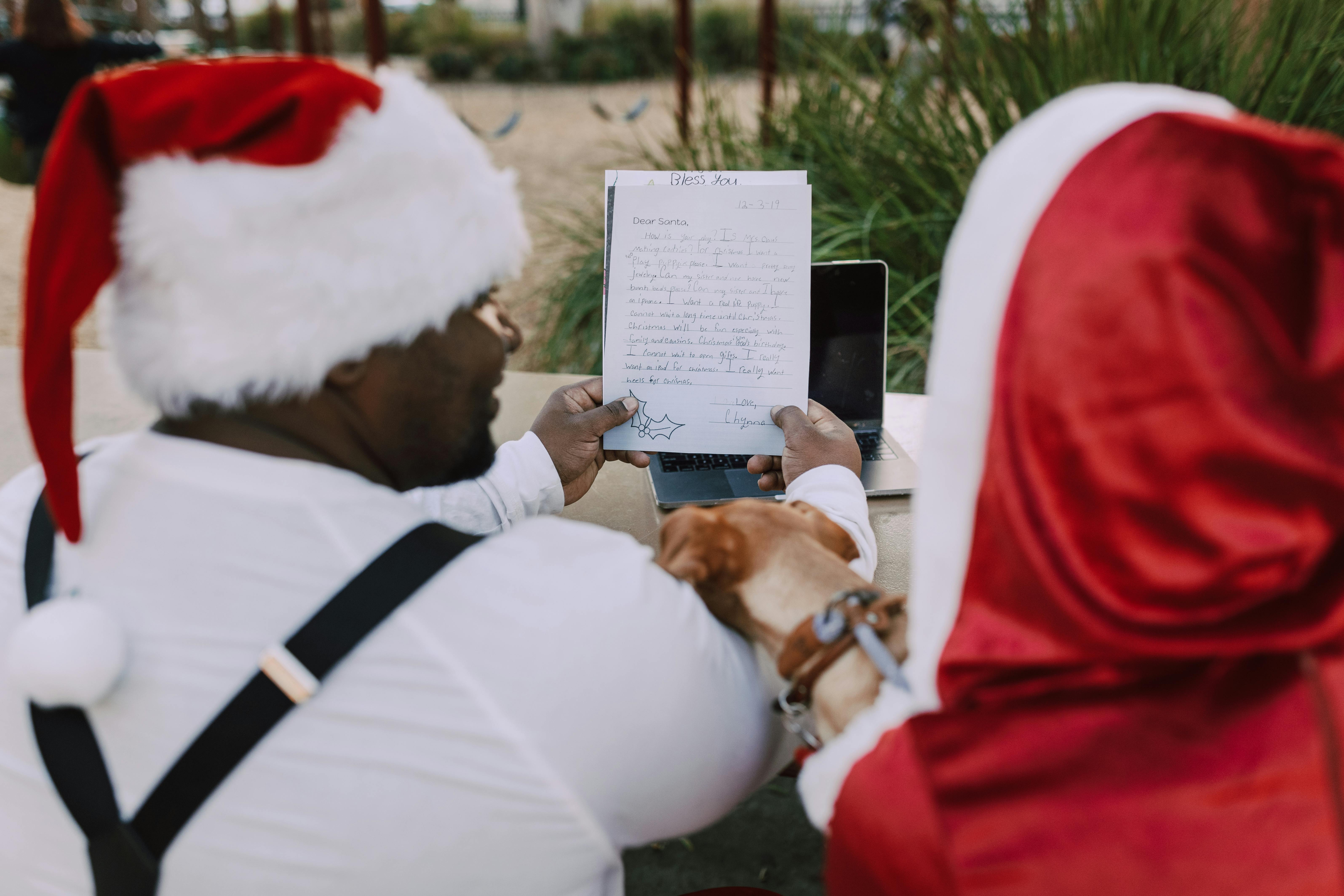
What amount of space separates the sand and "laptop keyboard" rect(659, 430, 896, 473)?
1205 mm

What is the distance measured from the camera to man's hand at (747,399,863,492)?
3.77 ft

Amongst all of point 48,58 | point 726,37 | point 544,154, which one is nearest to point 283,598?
point 48,58

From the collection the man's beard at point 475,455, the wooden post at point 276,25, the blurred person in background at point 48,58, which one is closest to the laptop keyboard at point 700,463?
the man's beard at point 475,455

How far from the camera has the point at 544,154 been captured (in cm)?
721

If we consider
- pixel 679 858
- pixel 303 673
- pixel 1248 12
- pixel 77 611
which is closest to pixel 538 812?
pixel 303 673

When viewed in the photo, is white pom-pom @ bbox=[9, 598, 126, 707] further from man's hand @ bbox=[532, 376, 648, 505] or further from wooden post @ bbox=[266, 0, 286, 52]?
wooden post @ bbox=[266, 0, 286, 52]

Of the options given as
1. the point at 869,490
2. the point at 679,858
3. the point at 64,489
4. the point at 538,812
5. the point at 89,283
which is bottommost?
the point at 679,858

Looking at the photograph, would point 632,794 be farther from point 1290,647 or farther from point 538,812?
point 1290,647

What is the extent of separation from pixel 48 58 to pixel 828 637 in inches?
183

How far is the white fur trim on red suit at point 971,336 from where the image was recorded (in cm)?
54

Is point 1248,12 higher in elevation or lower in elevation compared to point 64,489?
higher

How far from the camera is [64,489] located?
67 cm

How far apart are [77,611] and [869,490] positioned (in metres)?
1.03

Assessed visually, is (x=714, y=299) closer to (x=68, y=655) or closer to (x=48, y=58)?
(x=68, y=655)
